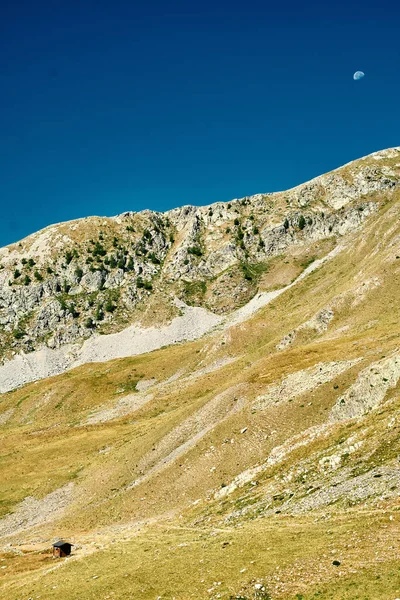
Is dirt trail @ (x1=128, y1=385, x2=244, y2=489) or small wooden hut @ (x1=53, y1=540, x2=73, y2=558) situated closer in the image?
small wooden hut @ (x1=53, y1=540, x2=73, y2=558)

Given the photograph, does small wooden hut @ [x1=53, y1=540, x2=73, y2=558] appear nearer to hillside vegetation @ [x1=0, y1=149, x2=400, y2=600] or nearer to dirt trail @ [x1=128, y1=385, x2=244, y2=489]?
hillside vegetation @ [x1=0, y1=149, x2=400, y2=600]

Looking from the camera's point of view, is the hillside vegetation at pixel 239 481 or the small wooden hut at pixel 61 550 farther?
the small wooden hut at pixel 61 550

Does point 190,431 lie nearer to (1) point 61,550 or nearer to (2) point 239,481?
(2) point 239,481

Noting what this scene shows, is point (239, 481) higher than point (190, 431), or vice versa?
point (190, 431)

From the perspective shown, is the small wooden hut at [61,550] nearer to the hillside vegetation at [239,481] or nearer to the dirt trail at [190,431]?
the hillside vegetation at [239,481]

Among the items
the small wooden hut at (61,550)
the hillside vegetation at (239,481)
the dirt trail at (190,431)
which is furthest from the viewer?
the dirt trail at (190,431)

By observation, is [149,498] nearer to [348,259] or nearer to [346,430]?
[346,430]

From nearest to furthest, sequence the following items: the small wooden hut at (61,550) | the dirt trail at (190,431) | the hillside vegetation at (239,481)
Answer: the hillside vegetation at (239,481), the small wooden hut at (61,550), the dirt trail at (190,431)

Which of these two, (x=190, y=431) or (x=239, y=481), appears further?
(x=190, y=431)

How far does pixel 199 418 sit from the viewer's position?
7475 cm

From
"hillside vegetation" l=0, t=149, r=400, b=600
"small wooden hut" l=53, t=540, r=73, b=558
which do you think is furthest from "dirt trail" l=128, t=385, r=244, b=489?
"small wooden hut" l=53, t=540, r=73, b=558

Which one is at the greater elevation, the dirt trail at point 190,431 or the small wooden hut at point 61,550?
the dirt trail at point 190,431

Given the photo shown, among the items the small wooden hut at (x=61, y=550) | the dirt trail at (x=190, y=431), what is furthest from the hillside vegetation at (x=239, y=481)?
the small wooden hut at (x=61, y=550)

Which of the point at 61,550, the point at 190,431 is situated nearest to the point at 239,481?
the point at 61,550
